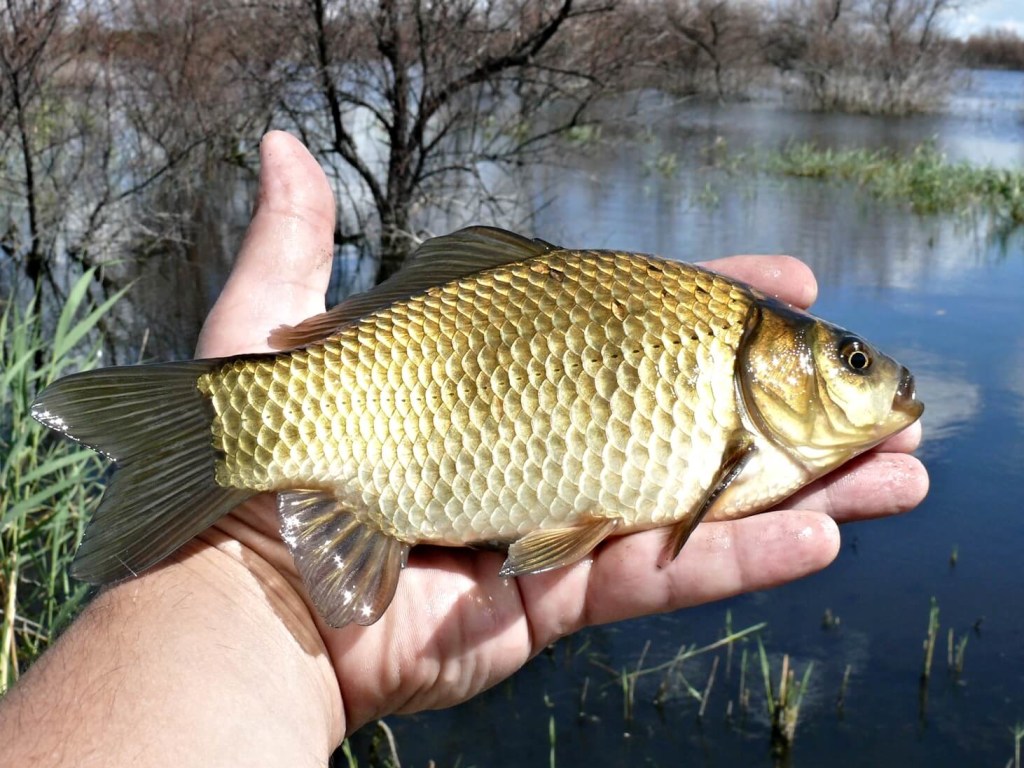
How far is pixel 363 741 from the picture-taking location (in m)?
4.04

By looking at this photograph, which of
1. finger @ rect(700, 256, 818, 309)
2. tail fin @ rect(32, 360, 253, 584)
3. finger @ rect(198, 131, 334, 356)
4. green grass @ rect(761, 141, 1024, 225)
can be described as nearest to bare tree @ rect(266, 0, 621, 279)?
green grass @ rect(761, 141, 1024, 225)

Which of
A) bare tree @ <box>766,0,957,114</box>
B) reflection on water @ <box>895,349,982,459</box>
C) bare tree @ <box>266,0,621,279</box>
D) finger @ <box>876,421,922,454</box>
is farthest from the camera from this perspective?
bare tree @ <box>766,0,957,114</box>

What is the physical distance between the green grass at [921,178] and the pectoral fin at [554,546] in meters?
12.4

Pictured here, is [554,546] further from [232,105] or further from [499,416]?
[232,105]

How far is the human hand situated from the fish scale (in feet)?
0.42

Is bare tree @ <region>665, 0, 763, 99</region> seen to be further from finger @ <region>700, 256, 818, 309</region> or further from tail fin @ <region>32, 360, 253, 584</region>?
tail fin @ <region>32, 360, 253, 584</region>

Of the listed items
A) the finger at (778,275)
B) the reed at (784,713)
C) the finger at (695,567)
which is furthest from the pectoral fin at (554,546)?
the reed at (784,713)

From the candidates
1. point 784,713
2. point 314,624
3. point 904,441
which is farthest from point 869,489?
point 784,713

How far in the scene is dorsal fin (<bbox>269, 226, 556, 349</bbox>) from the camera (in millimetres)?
2111

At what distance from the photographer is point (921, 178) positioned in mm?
14289

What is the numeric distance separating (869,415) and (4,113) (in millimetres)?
9428

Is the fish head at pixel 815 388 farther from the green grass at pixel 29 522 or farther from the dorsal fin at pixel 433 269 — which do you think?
the green grass at pixel 29 522

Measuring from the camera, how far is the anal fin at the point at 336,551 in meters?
1.91

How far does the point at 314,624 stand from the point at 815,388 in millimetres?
1122
